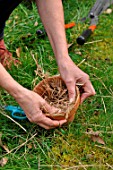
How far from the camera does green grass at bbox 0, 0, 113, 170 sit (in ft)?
7.29

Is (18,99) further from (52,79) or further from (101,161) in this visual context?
(101,161)

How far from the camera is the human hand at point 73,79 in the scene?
7.24ft

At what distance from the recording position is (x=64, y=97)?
2312 mm

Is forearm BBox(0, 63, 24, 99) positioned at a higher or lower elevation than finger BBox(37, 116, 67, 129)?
higher

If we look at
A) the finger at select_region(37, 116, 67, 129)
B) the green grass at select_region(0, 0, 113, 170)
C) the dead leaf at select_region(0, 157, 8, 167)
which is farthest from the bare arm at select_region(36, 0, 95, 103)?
the dead leaf at select_region(0, 157, 8, 167)

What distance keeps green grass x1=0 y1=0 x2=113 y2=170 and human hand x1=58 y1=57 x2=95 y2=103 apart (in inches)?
9.2

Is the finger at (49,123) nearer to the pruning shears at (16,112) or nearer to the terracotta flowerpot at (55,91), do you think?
the terracotta flowerpot at (55,91)

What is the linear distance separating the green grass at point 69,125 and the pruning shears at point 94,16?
57mm

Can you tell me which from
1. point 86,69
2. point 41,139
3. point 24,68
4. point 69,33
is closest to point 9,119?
point 41,139

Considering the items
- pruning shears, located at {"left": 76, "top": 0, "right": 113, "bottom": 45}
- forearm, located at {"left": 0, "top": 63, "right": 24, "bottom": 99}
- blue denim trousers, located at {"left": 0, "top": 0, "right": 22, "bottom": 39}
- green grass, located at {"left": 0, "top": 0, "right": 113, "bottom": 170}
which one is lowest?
green grass, located at {"left": 0, "top": 0, "right": 113, "bottom": 170}

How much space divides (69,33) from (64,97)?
98cm

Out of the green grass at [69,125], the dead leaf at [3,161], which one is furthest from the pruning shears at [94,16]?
the dead leaf at [3,161]

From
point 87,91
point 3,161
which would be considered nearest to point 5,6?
point 87,91

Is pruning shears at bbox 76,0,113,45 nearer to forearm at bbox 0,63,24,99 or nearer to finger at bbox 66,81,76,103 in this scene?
finger at bbox 66,81,76,103
